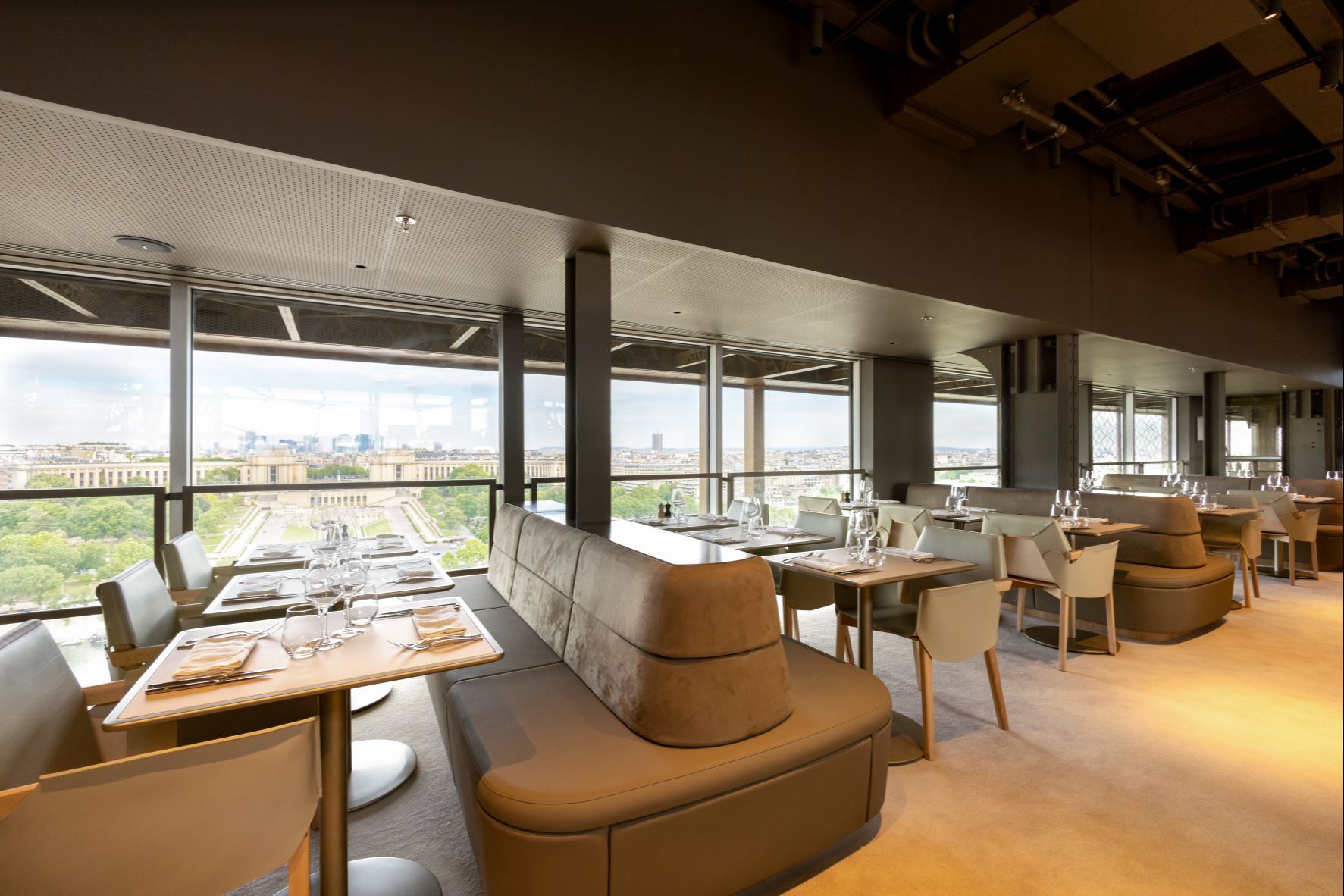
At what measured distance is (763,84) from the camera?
337 centimetres

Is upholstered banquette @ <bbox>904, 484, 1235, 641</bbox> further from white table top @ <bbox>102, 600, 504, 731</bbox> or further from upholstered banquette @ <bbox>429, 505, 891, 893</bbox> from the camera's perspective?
white table top @ <bbox>102, 600, 504, 731</bbox>

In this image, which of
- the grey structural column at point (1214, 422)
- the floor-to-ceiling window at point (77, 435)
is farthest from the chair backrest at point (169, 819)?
the grey structural column at point (1214, 422)

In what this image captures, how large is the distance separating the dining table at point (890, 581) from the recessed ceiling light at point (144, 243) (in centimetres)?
357

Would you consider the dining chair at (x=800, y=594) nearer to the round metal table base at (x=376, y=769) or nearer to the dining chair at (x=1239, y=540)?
the round metal table base at (x=376, y=769)

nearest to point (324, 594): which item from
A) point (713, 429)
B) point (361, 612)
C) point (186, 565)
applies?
point (361, 612)

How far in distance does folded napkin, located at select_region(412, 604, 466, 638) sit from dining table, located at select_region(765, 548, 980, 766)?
1.51 metres

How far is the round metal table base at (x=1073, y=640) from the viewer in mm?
3980

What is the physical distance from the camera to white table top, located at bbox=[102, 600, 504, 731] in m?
1.53

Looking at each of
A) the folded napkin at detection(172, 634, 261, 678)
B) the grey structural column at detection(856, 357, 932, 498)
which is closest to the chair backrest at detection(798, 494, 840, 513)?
the grey structural column at detection(856, 357, 932, 498)

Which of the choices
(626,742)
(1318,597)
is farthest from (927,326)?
(1318,597)

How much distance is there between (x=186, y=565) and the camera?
3.10 m

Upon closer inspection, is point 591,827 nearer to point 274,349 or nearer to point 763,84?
point 763,84

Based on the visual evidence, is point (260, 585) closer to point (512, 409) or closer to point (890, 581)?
point (512, 409)

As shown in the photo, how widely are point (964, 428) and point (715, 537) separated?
5.48 m
